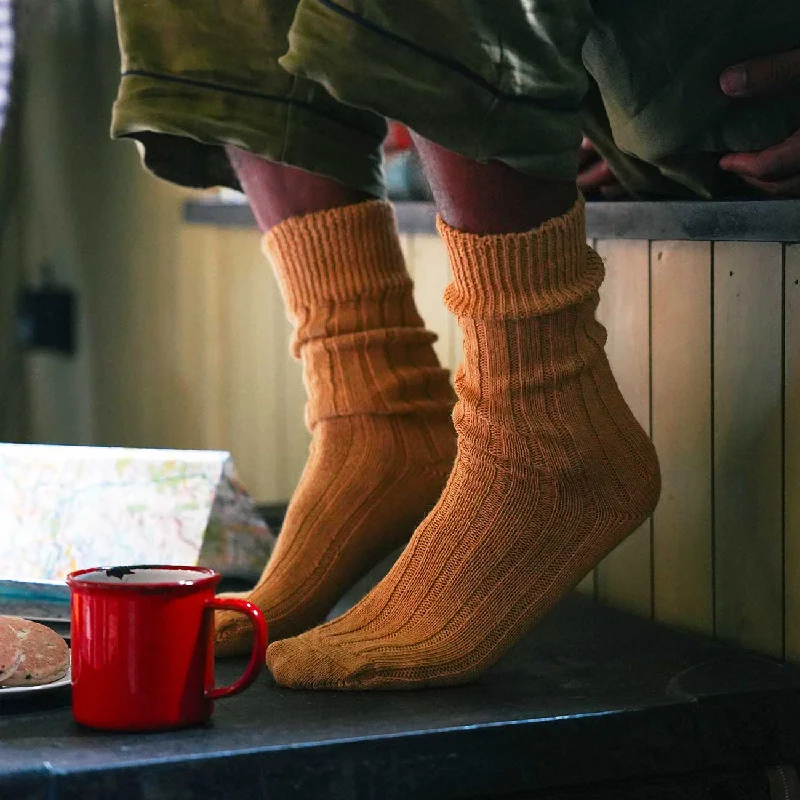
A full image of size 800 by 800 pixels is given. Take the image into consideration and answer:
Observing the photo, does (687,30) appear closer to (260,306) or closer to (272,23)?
(272,23)

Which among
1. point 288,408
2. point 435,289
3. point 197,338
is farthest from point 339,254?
point 197,338

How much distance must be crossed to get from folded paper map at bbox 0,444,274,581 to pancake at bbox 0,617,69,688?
0.32m

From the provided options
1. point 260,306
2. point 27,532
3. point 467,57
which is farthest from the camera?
point 260,306

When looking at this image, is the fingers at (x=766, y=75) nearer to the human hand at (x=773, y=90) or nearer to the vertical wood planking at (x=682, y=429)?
the human hand at (x=773, y=90)

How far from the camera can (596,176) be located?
1.25 meters

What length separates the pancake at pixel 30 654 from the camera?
0.87 metres

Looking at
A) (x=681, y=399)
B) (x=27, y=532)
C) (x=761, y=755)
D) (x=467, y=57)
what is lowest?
(x=761, y=755)

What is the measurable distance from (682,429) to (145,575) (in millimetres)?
482

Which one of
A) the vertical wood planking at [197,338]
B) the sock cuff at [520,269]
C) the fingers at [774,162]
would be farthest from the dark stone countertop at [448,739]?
the vertical wood planking at [197,338]

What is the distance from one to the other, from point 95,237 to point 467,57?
1.63 m

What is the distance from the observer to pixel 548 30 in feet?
2.76

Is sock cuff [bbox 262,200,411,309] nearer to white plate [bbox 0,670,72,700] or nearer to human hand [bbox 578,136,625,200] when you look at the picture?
human hand [bbox 578,136,625,200]

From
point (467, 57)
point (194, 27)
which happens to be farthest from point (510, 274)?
point (194, 27)

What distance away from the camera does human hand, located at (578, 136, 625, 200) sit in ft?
4.06
